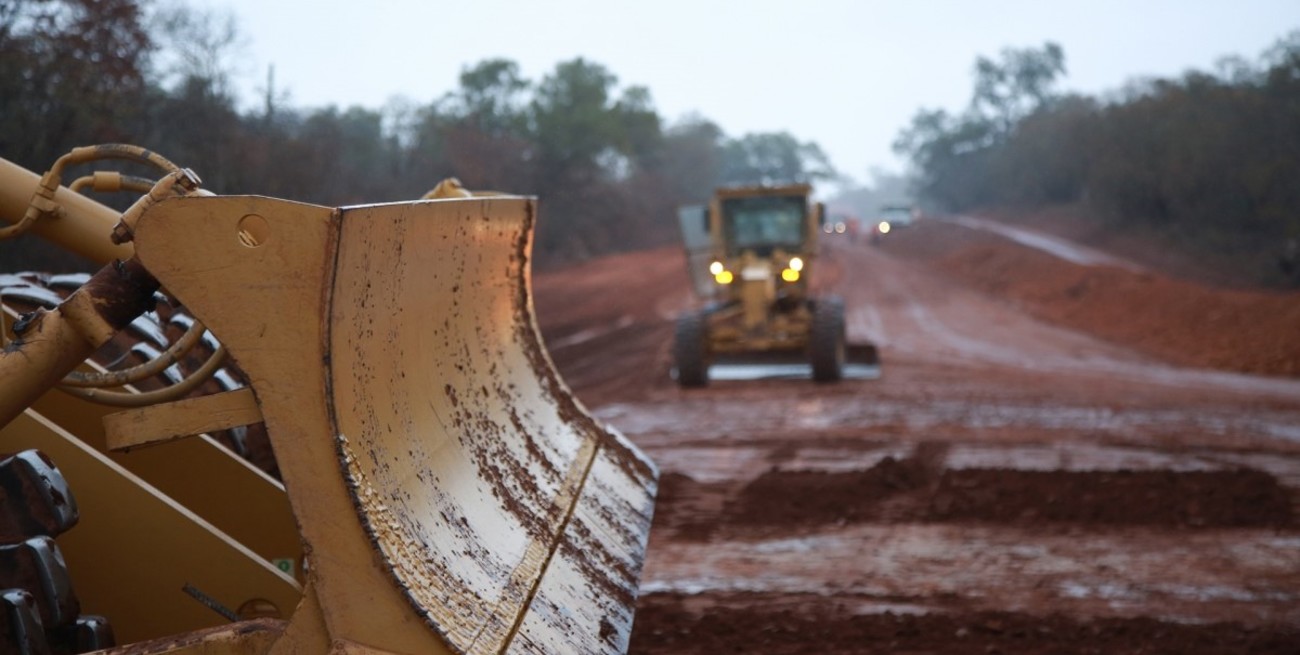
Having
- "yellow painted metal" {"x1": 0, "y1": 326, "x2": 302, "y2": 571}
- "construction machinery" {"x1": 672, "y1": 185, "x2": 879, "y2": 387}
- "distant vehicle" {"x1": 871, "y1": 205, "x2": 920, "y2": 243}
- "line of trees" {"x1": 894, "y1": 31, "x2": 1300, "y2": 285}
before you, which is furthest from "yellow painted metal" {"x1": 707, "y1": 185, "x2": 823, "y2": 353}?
"distant vehicle" {"x1": 871, "y1": 205, "x2": 920, "y2": 243}

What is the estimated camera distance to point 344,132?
41.9 m

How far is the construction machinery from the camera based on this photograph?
53.3 feet

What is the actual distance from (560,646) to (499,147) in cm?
4511

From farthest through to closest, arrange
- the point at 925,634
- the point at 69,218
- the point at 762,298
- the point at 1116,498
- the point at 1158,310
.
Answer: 1. the point at 1158,310
2. the point at 762,298
3. the point at 1116,498
4. the point at 925,634
5. the point at 69,218

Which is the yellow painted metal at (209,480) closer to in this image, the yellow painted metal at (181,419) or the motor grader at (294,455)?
the motor grader at (294,455)

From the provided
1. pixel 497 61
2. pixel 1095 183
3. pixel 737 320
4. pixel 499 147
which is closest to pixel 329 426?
pixel 737 320

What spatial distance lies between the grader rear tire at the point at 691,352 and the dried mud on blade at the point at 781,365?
0.48m

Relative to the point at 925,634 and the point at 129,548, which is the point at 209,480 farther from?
the point at 925,634

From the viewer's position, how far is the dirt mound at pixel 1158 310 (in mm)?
20266

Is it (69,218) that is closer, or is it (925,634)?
(69,218)

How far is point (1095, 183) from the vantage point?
187ft

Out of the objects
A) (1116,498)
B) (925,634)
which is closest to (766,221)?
(1116,498)

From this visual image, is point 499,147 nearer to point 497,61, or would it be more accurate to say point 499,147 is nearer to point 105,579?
point 497,61

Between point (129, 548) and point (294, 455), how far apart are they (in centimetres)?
97
